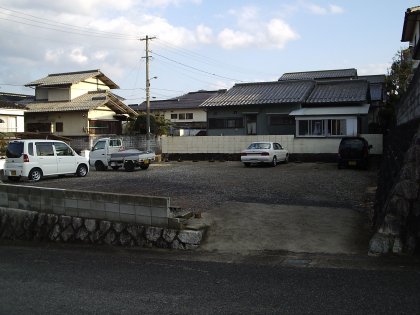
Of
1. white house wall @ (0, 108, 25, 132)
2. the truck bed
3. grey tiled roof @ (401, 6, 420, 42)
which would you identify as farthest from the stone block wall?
white house wall @ (0, 108, 25, 132)

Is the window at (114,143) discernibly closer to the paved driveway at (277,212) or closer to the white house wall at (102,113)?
the paved driveway at (277,212)

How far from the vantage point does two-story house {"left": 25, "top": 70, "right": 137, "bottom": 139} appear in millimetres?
36438

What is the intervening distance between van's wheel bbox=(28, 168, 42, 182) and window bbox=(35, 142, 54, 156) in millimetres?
662

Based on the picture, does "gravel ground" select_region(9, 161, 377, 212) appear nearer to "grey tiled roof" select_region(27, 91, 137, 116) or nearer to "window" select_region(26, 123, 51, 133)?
"grey tiled roof" select_region(27, 91, 137, 116)

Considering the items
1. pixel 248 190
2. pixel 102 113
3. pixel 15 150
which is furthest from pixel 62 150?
pixel 102 113

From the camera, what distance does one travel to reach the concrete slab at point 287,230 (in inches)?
275

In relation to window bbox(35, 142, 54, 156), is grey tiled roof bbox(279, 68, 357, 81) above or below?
above

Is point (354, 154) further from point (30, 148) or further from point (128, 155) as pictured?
point (30, 148)

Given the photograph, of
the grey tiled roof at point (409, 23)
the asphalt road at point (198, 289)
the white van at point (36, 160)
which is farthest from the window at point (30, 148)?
the grey tiled roof at point (409, 23)

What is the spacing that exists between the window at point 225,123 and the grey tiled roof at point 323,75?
1310 centimetres

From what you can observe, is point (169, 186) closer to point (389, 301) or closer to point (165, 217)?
point (165, 217)

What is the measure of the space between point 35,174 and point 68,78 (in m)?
25.8

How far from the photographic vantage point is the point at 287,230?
25.1 feet

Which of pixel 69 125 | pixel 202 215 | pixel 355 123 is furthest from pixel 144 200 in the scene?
pixel 69 125
